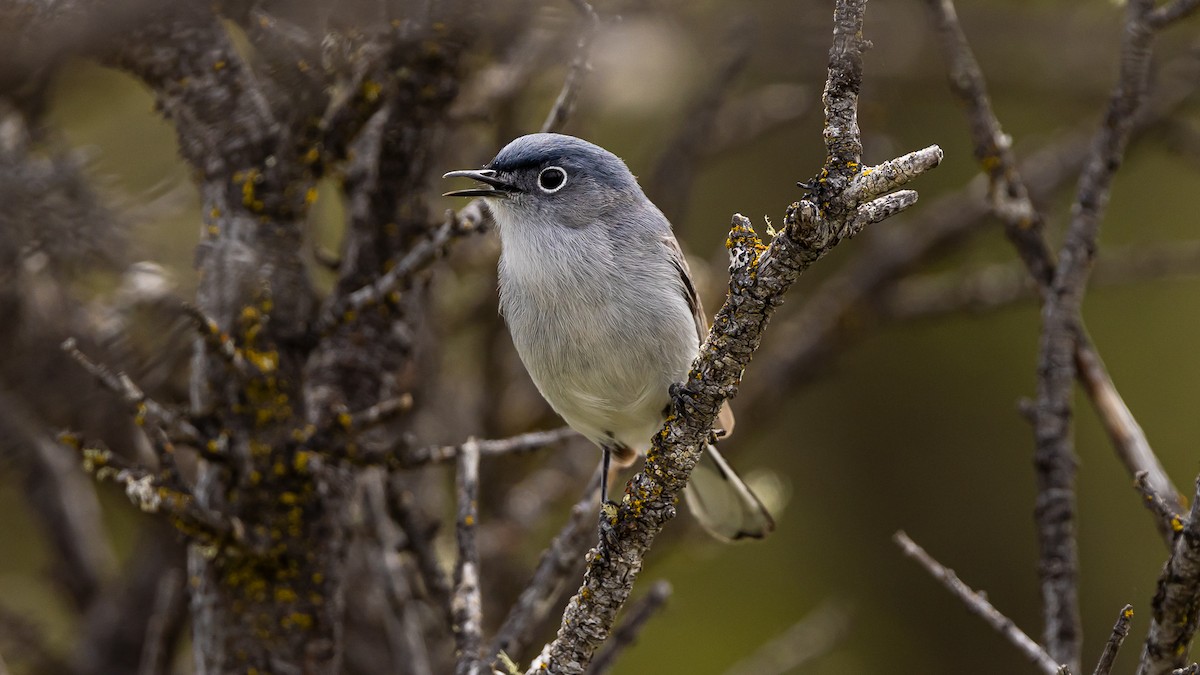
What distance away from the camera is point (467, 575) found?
2410mm

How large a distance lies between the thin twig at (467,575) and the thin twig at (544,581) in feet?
0.18

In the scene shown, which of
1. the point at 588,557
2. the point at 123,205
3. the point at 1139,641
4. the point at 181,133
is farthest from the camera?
the point at 1139,641

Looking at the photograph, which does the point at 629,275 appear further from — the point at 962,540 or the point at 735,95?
the point at 962,540

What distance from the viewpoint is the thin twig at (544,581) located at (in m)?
2.36

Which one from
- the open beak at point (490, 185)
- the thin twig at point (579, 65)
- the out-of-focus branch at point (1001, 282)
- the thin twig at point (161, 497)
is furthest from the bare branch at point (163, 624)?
the out-of-focus branch at point (1001, 282)

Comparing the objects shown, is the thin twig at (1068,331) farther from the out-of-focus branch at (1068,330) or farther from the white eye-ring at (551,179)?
the white eye-ring at (551,179)

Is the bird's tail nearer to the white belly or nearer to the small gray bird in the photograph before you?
the small gray bird

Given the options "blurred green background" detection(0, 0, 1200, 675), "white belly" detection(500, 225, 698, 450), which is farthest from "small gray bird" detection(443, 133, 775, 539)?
"blurred green background" detection(0, 0, 1200, 675)

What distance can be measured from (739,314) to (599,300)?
91 cm

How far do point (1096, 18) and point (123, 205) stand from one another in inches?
149

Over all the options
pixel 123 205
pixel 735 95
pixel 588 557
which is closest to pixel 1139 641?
pixel 735 95

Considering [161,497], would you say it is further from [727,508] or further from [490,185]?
[727,508]

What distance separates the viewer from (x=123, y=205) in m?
1.35

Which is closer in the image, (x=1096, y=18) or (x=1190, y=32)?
(x=1096, y=18)
